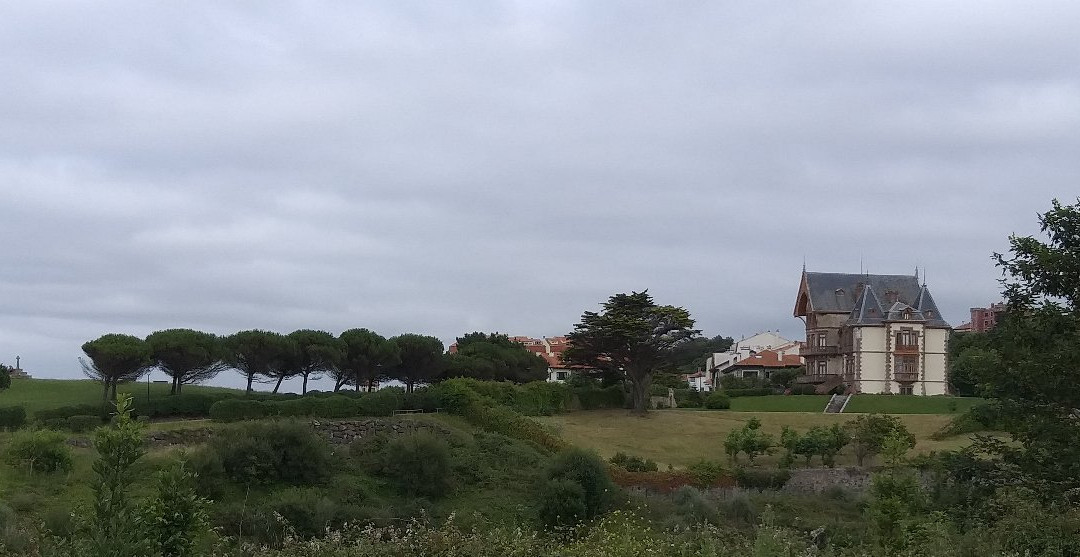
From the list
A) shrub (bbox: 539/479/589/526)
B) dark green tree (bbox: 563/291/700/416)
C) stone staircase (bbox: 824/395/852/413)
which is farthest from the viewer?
stone staircase (bbox: 824/395/852/413)

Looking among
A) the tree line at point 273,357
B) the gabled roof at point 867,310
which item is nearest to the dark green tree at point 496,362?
the tree line at point 273,357

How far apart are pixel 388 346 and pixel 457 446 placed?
44.2 feet

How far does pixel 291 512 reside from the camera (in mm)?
19406

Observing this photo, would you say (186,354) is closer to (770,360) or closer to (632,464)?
(632,464)

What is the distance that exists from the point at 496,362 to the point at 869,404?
2122 centimetres

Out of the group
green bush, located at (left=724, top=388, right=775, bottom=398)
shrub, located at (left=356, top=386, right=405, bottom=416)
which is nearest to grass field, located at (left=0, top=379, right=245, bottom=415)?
shrub, located at (left=356, top=386, right=405, bottom=416)

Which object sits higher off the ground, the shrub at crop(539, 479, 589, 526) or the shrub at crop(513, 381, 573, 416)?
the shrub at crop(513, 381, 573, 416)

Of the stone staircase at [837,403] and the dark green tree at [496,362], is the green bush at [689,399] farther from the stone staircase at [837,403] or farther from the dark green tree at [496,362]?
the dark green tree at [496,362]

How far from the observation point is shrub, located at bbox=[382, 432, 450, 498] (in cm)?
2444

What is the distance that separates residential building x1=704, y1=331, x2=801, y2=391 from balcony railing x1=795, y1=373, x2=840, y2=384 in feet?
72.3

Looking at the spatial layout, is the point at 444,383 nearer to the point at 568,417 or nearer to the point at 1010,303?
the point at 568,417

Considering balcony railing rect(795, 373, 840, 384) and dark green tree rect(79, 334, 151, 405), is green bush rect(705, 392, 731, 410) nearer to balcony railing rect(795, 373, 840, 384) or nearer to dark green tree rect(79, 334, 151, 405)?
balcony railing rect(795, 373, 840, 384)

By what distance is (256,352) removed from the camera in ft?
122

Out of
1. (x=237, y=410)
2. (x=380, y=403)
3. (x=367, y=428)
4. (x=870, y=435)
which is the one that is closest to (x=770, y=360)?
(x=870, y=435)
